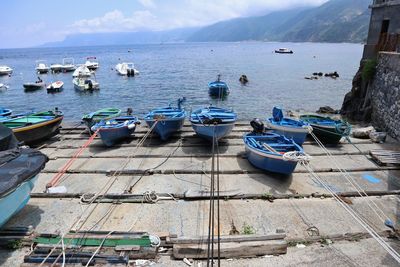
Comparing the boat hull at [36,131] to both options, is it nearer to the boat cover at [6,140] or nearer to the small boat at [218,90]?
the boat cover at [6,140]

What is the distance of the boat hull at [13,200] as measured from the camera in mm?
7308

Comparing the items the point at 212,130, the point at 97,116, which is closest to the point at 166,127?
the point at 212,130

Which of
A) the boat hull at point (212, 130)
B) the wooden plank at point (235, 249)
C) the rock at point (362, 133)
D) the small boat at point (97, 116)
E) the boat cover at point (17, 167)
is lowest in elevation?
the rock at point (362, 133)

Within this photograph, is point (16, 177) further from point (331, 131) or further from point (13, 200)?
point (331, 131)

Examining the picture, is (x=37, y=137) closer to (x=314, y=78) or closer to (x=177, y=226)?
(x=177, y=226)

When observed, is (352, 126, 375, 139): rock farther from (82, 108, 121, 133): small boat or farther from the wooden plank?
(82, 108, 121, 133): small boat

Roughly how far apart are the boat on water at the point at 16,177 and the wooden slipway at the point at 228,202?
3.01ft

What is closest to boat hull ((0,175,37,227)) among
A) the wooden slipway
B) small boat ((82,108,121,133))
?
the wooden slipway

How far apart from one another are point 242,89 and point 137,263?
3858 cm

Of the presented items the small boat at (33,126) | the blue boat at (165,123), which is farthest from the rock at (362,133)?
the small boat at (33,126)

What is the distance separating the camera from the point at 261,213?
8.97 meters

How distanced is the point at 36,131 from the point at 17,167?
7836 millimetres

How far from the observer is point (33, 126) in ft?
48.2

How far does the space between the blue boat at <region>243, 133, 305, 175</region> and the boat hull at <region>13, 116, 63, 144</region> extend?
10252 mm
